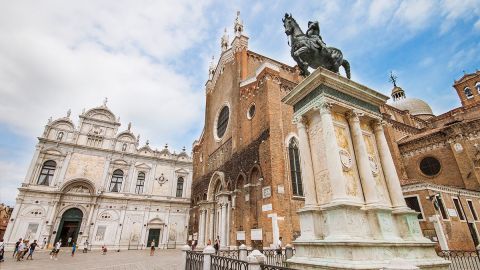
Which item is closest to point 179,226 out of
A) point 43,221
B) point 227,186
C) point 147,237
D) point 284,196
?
point 147,237

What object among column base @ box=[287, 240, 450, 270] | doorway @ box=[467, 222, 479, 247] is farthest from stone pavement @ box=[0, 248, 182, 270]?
doorway @ box=[467, 222, 479, 247]

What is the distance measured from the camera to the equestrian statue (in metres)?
6.68

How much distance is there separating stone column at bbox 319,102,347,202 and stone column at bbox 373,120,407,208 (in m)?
1.66

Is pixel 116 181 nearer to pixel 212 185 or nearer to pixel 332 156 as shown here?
pixel 212 185

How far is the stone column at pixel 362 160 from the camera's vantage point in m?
5.46

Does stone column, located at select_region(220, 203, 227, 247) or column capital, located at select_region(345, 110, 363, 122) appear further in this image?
stone column, located at select_region(220, 203, 227, 247)

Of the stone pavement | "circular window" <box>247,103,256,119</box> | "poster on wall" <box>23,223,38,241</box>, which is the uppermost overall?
"circular window" <box>247,103,256,119</box>

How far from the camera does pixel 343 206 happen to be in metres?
4.82

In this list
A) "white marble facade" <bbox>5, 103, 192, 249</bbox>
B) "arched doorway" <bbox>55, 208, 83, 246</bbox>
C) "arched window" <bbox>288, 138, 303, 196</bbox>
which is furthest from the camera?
"arched doorway" <bbox>55, 208, 83, 246</bbox>

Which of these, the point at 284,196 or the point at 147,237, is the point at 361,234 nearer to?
the point at 284,196

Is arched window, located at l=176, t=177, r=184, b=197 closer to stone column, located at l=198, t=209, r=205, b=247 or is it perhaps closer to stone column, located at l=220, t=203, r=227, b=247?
stone column, located at l=198, t=209, r=205, b=247

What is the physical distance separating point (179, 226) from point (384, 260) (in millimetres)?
28252

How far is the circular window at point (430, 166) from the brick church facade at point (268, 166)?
70 mm

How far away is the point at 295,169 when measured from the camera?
13617 mm
